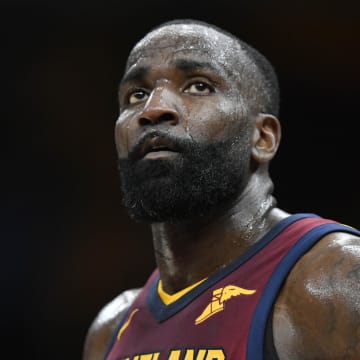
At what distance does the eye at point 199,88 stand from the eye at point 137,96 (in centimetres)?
14

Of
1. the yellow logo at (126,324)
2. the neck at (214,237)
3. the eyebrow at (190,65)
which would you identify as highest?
the eyebrow at (190,65)

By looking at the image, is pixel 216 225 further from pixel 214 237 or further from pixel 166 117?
pixel 166 117

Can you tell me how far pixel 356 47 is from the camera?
4074 mm

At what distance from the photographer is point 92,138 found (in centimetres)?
446

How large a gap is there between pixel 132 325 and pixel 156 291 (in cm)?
12

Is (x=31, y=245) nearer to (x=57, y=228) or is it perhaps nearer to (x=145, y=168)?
(x=57, y=228)

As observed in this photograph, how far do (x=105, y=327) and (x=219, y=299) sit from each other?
67 centimetres

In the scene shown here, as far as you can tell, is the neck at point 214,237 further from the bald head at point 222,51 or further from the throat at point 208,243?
the bald head at point 222,51

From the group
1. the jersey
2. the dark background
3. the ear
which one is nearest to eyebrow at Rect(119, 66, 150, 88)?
the ear

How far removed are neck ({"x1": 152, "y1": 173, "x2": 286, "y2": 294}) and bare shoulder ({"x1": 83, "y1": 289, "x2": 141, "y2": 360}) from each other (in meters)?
0.36

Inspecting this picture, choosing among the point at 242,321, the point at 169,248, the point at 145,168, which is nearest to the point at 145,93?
the point at 145,168

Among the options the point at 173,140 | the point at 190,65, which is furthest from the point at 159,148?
the point at 190,65

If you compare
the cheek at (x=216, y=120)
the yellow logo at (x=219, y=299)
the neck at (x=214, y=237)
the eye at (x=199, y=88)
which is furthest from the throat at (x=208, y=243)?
the eye at (x=199, y=88)

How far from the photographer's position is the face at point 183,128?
68.9 inches
